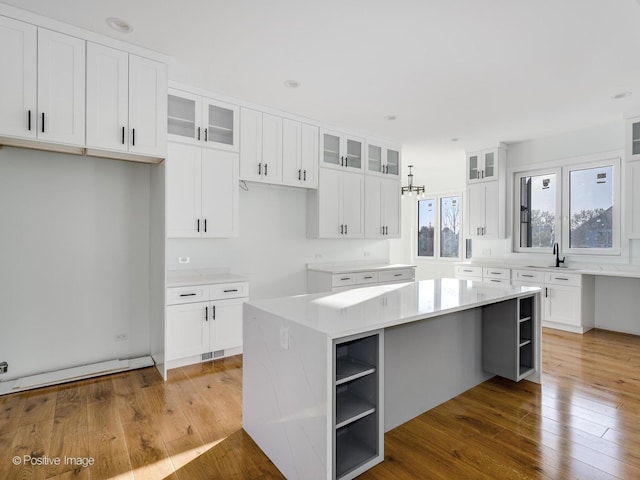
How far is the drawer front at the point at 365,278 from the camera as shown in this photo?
189 inches

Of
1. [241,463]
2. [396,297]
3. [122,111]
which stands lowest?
[241,463]

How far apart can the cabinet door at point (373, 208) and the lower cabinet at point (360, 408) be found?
340 cm

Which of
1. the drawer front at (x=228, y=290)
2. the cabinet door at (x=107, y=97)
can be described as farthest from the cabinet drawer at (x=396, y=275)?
the cabinet door at (x=107, y=97)

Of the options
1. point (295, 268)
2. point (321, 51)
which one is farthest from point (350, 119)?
point (295, 268)

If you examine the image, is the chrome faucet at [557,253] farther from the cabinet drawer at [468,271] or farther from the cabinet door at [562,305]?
the cabinet drawer at [468,271]

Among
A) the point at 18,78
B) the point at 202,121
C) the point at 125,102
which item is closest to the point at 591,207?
the point at 202,121

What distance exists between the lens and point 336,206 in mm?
4840

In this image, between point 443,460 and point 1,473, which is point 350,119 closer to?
point 443,460

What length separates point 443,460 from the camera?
2.00m

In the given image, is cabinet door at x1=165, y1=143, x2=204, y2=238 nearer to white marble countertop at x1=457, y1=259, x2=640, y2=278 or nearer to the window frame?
white marble countertop at x1=457, y1=259, x2=640, y2=278

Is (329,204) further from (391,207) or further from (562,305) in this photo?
(562,305)

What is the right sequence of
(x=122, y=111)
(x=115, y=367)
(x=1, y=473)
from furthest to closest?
(x=115, y=367) → (x=122, y=111) → (x=1, y=473)

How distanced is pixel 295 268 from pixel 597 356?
3.59 m

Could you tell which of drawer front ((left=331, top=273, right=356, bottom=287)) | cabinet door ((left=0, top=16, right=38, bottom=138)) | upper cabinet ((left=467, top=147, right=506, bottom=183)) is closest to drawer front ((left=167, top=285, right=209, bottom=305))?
cabinet door ((left=0, top=16, right=38, bottom=138))
